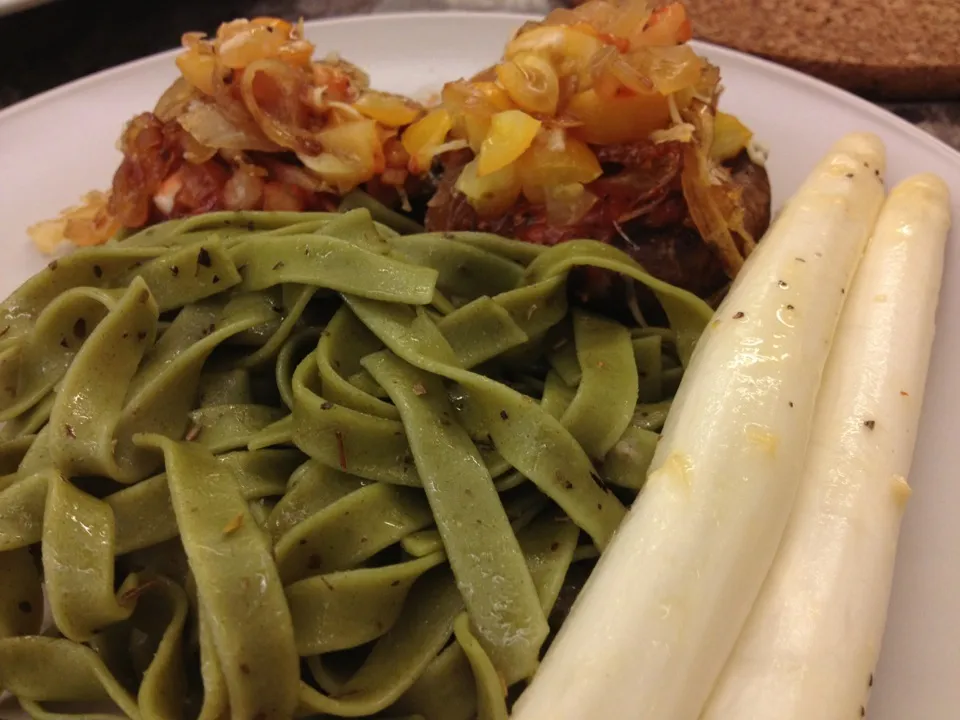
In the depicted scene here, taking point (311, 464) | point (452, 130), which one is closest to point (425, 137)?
point (452, 130)

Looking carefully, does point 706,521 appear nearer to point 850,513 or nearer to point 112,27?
point 850,513

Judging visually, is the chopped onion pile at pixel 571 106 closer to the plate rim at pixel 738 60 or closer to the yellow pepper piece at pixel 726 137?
the yellow pepper piece at pixel 726 137

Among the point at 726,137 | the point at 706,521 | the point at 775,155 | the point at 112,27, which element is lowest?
the point at 706,521

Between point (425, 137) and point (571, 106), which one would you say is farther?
point (425, 137)

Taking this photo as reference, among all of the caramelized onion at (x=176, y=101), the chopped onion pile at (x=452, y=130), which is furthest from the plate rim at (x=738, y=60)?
the caramelized onion at (x=176, y=101)

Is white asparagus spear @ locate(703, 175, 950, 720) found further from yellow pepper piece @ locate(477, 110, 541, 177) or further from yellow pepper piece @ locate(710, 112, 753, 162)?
yellow pepper piece @ locate(477, 110, 541, 177)

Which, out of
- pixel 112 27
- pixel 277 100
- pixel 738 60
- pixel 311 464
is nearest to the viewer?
pixel 311 464

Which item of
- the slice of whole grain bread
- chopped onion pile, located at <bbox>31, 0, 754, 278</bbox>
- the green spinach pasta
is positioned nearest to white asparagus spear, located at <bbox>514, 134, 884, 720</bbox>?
the green spinach pasta

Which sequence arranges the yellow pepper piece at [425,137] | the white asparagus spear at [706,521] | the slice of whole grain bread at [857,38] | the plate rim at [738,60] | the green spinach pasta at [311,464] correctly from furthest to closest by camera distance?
1. the slice of whole grain bread at [857,38]
2. the plate rim at [738,60]
3. the yellow pepper piece at [425,137]
4. the green spinach pasta at [311,464]
5. the white asparagus spear at [706,521]

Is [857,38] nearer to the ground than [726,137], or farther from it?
farther from it
